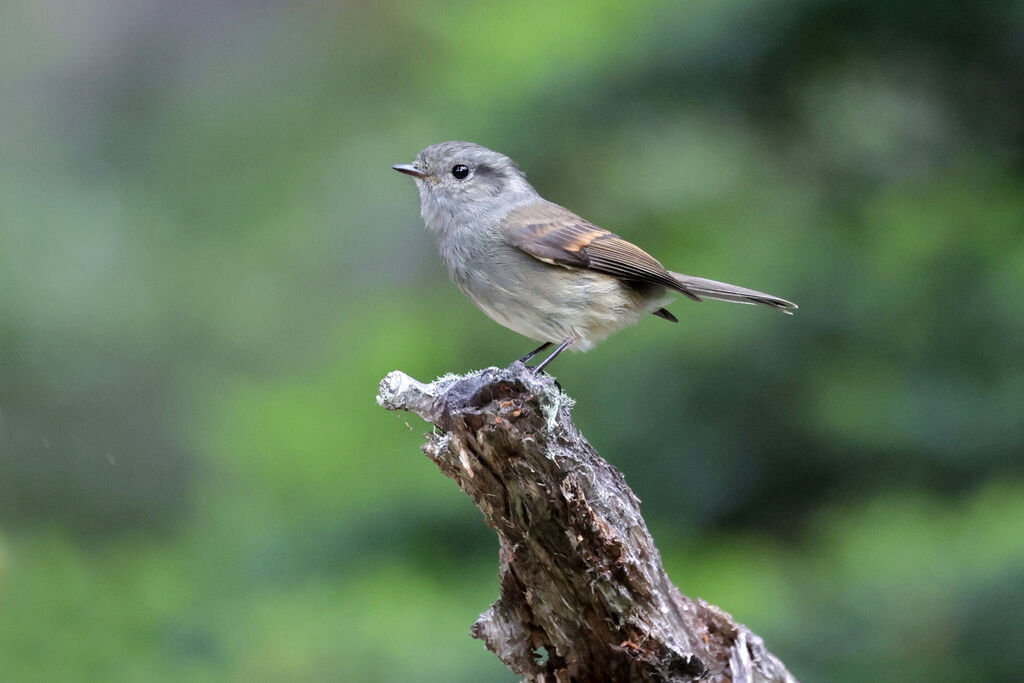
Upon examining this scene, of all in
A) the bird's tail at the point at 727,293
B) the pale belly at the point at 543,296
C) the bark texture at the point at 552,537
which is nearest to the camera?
the bark texture at the point at 552,537

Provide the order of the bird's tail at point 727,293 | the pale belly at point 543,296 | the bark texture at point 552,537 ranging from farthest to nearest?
the bird's tail at point 727,293 < the pale belly at point 543,296 < the bark texture at point 552,537

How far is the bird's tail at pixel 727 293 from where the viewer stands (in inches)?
175

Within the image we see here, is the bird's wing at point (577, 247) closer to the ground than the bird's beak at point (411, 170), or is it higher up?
closer to the ground

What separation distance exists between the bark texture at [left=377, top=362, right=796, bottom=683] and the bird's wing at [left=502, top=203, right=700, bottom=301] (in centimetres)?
103

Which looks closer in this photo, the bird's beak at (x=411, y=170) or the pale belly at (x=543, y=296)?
the pale belly at (x=543, y=296)

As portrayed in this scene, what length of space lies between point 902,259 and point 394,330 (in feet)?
7.42

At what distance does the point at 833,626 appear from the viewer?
177 inches

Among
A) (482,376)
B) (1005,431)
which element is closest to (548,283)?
(482,376)

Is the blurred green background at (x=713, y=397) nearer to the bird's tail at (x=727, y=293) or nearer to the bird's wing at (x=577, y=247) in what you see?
the bird's tail at (x=727, y=293)

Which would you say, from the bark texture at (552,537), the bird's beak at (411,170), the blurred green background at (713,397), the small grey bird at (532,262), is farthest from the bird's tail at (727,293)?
the bark texture at (552,537)

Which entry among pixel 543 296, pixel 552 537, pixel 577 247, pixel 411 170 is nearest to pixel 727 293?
pixel 577 247

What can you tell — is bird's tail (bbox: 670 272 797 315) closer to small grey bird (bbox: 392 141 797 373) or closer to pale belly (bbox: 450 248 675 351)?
small grey bird (bbox: 392 141 797 373)

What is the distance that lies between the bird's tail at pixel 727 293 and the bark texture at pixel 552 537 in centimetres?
135

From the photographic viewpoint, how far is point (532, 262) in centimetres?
421
